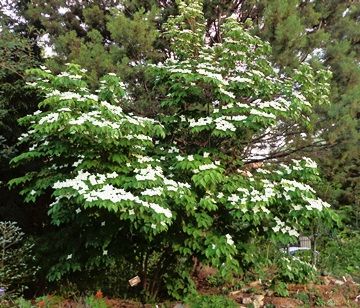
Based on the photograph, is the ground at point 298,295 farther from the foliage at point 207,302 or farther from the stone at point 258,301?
the foliage at point 207,302

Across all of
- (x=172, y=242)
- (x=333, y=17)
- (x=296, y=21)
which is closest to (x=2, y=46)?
(x=172, y=242)

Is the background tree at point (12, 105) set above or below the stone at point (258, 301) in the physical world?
above

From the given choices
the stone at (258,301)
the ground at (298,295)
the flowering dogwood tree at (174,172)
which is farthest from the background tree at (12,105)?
the stone at (258,301)

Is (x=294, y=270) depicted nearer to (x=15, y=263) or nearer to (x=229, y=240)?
(x=229, y=240)

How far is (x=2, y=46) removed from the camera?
14.8 ft

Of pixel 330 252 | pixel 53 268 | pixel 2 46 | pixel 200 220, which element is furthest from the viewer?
pixel 330 252

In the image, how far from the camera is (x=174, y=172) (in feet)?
12.3

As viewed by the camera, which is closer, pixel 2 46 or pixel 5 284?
pixel 5 284

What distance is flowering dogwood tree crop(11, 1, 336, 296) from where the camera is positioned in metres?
3.13

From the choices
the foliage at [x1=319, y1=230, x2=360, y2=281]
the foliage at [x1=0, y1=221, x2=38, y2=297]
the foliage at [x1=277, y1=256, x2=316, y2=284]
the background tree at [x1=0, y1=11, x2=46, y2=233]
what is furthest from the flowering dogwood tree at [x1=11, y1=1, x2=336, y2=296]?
the foliage at [x1=319, y1=230, x2=360, y2=281]

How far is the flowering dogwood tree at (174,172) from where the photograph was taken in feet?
10.3

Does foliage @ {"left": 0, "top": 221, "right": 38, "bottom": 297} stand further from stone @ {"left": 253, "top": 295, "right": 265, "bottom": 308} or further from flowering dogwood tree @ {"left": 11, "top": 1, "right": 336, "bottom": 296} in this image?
stone @ {"left": 253, "top": 295, "right": 265, "bottom": 308}

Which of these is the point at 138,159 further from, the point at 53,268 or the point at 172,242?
the point at 53,268

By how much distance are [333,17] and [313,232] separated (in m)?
3.56
